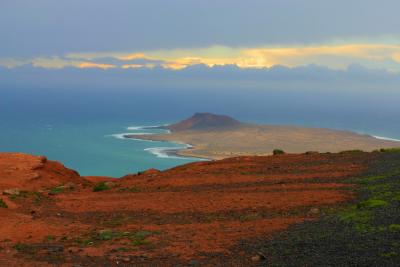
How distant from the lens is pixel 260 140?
556 ft

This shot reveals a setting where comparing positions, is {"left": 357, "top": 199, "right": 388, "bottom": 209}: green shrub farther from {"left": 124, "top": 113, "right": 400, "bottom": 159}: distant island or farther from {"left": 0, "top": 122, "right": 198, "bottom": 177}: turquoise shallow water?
{"left": 124, "top": 113, "right": 400, "bottom": 159}: distant island

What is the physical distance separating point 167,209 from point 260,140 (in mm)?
145008

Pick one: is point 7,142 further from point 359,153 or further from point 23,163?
point 359,153

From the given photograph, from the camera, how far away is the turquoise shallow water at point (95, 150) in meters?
128

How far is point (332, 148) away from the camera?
147 meters

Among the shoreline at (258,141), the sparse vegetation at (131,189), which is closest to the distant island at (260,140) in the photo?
the shoreline at (258,141)

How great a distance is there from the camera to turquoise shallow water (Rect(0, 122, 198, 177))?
128 m

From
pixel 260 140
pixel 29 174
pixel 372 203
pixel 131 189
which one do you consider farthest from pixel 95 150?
pixel 372 203

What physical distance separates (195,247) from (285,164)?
1813cm

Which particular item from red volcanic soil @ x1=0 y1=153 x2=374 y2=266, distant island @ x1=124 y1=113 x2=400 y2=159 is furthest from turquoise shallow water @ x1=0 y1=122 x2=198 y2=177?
red volcanic soil @ x1=0 y1=153 x2=374 y2=266

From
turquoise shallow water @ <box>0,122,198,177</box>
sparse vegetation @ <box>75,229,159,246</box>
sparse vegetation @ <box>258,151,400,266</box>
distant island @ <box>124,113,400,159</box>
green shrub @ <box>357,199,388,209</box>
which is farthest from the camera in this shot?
distant island @ <box>124,113,400,159</box>

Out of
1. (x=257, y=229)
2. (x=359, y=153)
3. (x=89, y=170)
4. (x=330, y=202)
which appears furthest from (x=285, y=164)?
(x=89, y=170)

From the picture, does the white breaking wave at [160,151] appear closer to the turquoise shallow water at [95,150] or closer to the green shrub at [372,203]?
the turquoise shallow water at [95,150]

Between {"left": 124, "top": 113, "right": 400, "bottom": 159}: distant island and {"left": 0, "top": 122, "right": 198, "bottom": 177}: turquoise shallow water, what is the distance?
9.53m
